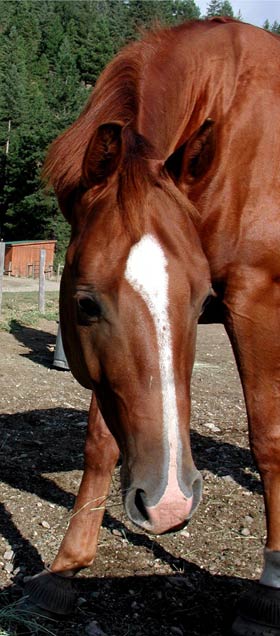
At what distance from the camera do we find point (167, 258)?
1913mm

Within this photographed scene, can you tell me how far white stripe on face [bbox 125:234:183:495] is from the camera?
180cm

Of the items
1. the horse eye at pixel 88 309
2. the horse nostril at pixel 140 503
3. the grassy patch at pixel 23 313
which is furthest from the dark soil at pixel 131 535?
the grassy patch at pixel 23 313

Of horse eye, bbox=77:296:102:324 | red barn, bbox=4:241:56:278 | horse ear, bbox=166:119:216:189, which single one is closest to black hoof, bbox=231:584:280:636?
horse eye, bbox=77:296:102:324

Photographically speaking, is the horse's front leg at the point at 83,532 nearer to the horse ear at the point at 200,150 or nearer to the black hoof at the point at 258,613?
the black hoof at the point at 258,613

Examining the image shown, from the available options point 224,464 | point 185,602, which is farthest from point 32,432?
point 185,602

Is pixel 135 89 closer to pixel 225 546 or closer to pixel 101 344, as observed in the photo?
pixel 101 344

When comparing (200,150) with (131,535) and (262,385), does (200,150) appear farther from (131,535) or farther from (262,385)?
(131,535)

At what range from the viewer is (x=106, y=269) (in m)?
1.95

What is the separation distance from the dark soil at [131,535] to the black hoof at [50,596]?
5 centimetres

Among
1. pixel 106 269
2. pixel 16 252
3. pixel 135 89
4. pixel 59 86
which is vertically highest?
pixel 59 86

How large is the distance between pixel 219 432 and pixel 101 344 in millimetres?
3625

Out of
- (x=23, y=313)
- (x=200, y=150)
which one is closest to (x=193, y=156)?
(x=200, y=150)

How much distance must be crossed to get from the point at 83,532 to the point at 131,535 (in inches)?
26.7

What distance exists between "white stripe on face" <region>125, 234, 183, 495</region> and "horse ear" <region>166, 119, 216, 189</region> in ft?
1.28
